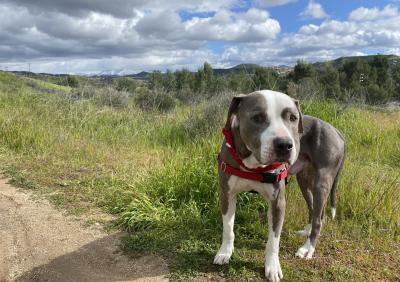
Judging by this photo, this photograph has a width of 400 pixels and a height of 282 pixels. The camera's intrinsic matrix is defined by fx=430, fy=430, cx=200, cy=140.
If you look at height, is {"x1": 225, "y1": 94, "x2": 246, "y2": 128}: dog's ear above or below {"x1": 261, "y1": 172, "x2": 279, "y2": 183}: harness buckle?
above

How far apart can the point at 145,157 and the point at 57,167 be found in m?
1.29

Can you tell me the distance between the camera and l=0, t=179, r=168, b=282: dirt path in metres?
3.45

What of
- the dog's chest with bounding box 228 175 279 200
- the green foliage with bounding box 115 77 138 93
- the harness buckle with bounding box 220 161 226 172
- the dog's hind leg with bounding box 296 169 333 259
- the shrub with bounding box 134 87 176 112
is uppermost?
the green foliage with bounding box 115 77 138 93

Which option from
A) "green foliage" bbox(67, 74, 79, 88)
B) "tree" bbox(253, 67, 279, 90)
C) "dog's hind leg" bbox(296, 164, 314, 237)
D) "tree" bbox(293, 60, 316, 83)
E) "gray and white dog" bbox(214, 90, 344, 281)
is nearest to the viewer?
"gray and white dog" bbox(214, 90, 344, 281)

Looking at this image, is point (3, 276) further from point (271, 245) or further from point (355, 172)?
point (355, 172)

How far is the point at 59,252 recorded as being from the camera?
3.76 metres

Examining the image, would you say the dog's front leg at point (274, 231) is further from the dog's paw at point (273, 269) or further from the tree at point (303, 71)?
the tree at point (303, 71)

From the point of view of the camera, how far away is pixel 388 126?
348 inches

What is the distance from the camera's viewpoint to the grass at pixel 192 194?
3639 millimetres

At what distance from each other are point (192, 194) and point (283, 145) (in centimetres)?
198

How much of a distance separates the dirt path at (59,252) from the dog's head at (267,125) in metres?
1.32

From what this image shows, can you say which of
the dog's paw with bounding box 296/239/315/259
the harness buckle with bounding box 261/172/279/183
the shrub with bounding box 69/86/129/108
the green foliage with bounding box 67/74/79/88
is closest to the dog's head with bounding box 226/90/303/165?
the harness buckle with bounding box 261/172/279/183

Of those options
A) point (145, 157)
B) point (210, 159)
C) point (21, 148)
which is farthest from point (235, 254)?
point (21, 148)

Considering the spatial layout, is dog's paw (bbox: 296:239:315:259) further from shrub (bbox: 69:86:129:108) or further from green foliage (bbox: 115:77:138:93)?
A: green foliage (bbox: 115:77:138:93)
